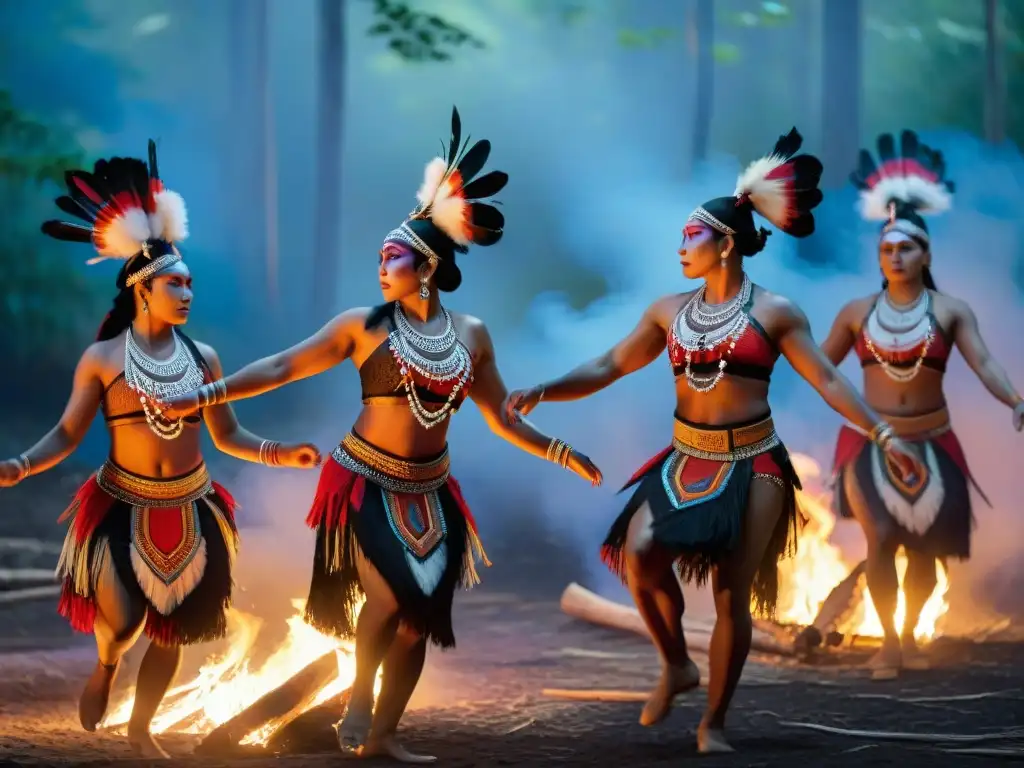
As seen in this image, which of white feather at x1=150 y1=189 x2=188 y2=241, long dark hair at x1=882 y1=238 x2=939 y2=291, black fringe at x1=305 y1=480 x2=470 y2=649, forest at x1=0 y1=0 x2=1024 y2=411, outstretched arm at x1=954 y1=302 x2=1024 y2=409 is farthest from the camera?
forest at x1=0 y1=0 x2=1024 y2=411

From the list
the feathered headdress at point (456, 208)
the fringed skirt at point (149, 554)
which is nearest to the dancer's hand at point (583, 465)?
the feathered headdress at point (456, 208)

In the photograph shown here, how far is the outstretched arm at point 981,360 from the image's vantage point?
18.9ft

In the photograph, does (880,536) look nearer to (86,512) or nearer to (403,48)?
(86,512)

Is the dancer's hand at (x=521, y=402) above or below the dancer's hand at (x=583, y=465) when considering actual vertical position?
above

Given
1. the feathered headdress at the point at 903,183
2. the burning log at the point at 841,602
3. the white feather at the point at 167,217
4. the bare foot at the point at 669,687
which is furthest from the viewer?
the burning log at the point at 841,602

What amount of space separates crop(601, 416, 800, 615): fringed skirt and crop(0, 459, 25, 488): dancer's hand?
6.30 ft

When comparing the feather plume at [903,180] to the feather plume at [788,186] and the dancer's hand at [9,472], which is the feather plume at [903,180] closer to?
the feather plume at [788,186]

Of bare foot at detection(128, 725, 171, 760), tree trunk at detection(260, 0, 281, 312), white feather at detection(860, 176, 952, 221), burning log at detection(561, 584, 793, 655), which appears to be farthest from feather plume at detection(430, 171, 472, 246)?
tree trunk at detection(260, 0, 281, 312)

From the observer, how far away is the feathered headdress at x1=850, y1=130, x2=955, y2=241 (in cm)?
621

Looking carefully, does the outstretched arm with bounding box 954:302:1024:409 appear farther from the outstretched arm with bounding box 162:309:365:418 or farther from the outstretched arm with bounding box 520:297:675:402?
the outstretched arm with bounding box 162:309:365:418

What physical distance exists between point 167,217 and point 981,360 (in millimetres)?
3394

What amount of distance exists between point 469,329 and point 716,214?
89 centimetres

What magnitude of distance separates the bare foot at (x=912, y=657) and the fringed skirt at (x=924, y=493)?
0.44m

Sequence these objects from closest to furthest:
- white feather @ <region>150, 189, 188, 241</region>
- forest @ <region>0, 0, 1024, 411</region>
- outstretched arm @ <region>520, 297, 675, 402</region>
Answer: outstretched arm @ <region>520, 297, 675, 402</region> → white feather @ <region>150, 189, 188, 241</region> → forest @ <region>0, 0, 1024, 411</region>
